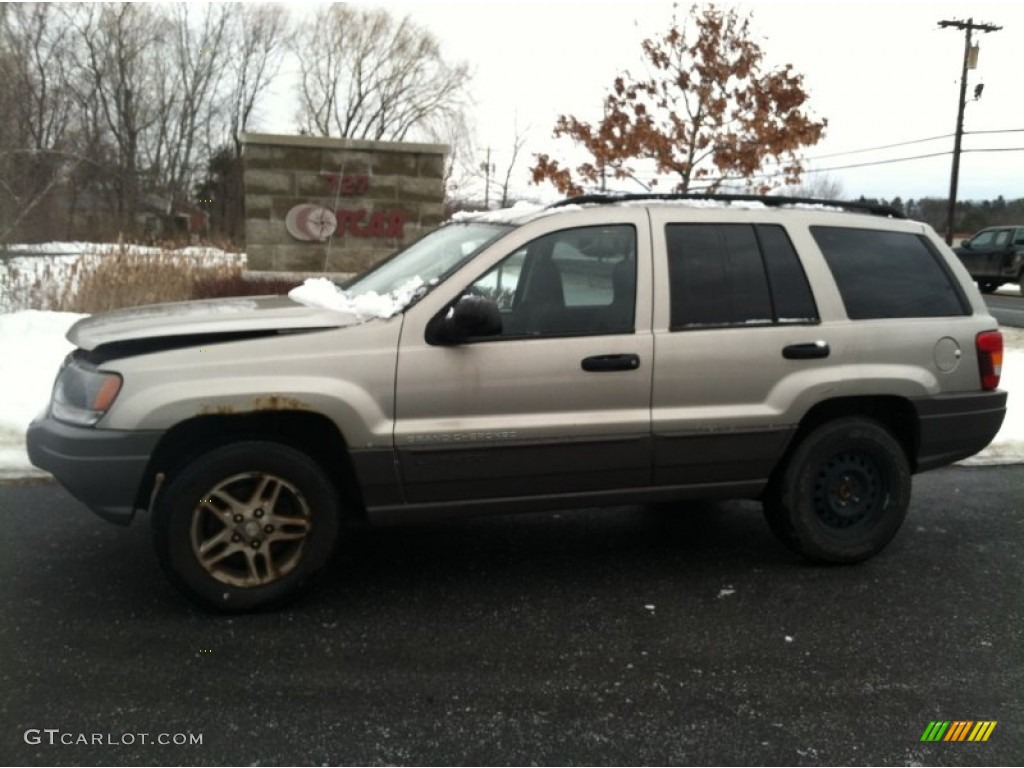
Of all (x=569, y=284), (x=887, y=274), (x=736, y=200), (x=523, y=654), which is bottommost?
(x=523, y=654)

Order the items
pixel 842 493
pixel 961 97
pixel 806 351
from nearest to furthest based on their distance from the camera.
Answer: pixel 806 351, pixel 842 493, pixel 961 97

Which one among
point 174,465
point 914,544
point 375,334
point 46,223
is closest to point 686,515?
point 914,544

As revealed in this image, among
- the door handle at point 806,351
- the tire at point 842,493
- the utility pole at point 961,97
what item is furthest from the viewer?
the utility pole at point 961,97

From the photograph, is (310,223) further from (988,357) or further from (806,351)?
(988,357)

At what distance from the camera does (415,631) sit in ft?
11.8

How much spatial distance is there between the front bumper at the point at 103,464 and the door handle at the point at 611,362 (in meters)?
1.81

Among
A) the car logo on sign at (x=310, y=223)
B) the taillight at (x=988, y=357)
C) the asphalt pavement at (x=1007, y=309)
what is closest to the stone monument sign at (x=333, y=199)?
the car logo on sign at (x=310, y=223)

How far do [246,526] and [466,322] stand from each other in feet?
4.10

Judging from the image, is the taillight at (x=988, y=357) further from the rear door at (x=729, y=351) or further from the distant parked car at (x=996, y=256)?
the distant parked car at (x=996, y=256)

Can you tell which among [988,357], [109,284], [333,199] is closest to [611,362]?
[988,357]

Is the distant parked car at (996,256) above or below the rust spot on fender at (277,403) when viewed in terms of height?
above

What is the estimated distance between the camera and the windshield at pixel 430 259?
157 inches

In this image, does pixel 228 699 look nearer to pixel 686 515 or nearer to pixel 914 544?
pixel 686 515

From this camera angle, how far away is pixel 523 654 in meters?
3.39
